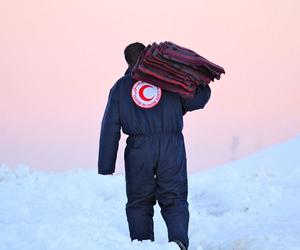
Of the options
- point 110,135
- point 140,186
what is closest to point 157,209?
point 140,186

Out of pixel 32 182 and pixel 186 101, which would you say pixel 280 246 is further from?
pixel 32 182

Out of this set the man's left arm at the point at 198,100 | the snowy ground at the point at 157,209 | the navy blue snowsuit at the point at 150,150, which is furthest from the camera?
the man's left arm at the point at 198,100

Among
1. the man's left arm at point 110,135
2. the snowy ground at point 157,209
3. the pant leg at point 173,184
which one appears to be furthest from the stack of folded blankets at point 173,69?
the snowy ground at point 157,209

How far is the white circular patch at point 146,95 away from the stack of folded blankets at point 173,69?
5cm

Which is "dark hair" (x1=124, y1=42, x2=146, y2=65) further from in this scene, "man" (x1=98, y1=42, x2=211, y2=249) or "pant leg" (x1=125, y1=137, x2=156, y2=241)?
"pant leg" (x1=125, y1=137, x2=156, y2=241)

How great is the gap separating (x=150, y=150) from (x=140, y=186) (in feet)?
1.05

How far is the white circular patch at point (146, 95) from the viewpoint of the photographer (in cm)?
482

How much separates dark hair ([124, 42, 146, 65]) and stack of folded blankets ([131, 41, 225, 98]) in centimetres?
13

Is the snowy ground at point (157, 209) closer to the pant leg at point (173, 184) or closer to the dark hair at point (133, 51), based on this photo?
the pant leg at point (173, 184)

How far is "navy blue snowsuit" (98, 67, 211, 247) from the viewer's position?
4.82 metres

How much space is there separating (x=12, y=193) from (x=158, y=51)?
4769 mm

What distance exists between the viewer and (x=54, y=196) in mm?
8969

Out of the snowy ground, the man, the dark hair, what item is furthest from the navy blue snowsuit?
the snowy ground

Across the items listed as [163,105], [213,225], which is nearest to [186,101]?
[163,105]
